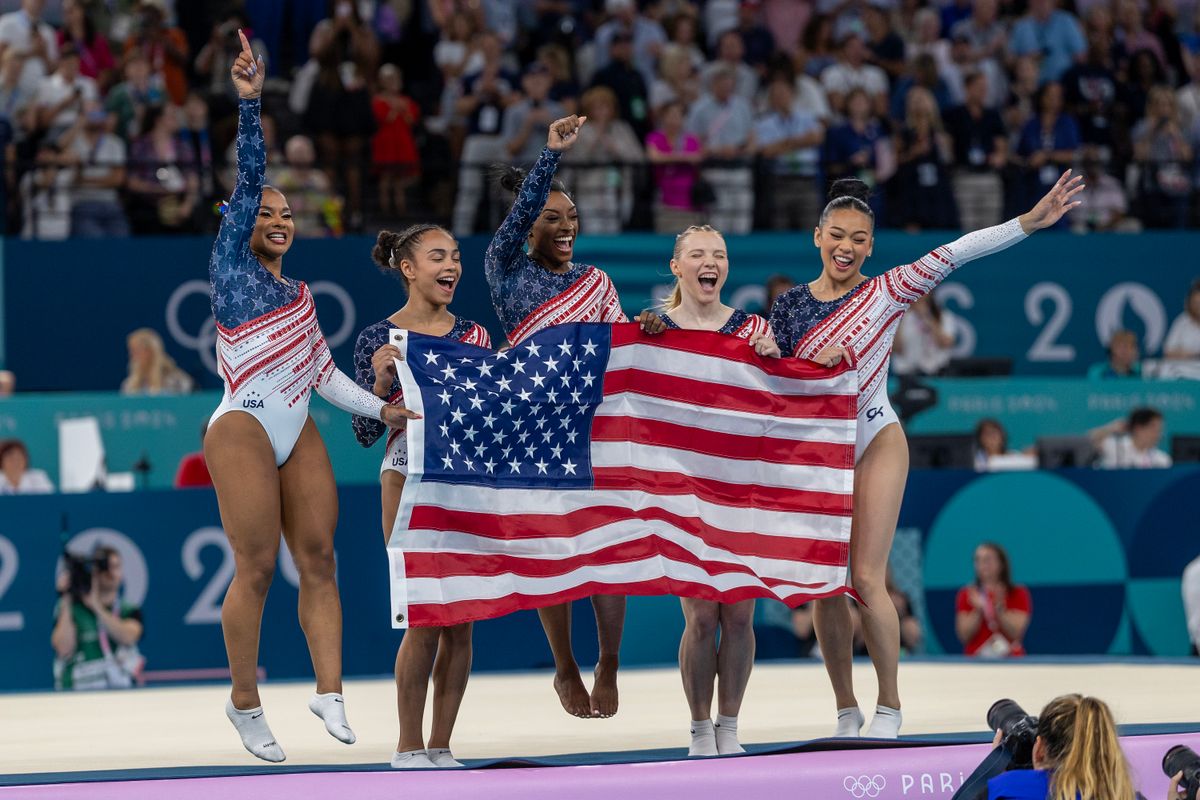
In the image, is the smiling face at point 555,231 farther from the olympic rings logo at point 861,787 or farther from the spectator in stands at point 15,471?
the spectator in stands at point 15,471

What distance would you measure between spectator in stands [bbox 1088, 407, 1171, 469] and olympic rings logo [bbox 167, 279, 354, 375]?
483cm

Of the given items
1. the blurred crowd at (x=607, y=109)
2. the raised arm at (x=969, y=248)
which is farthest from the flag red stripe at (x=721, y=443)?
the blurred crowd at (x=607, y=109)

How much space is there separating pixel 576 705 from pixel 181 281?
19.5 feet

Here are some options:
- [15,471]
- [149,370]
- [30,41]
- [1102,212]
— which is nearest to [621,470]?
[15,471]

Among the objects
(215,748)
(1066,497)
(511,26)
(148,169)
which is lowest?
(215,748)

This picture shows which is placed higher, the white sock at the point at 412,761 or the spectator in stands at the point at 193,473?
the spectator in stands at the point at 193,473

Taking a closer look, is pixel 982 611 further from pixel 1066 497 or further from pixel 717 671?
pixel 717 671

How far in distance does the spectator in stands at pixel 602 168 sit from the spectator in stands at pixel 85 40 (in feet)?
11.1

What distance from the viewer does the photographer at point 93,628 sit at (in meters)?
9.40

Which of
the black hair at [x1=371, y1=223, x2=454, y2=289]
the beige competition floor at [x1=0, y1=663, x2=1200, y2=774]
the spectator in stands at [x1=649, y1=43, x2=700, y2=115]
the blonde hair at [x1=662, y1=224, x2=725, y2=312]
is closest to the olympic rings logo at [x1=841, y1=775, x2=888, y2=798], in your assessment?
the beige competition floor at [x1=0, y1=663, x2=1200, y2=774]

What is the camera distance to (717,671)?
6.27m

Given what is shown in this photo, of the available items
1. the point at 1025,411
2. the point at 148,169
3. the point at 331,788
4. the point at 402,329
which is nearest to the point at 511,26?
the point at 148,169

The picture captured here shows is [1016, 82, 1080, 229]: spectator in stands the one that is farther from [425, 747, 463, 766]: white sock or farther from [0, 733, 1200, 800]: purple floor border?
[425, 747, 463, 766]: white sock

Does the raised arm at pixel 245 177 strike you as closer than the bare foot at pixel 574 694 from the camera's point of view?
Yes
